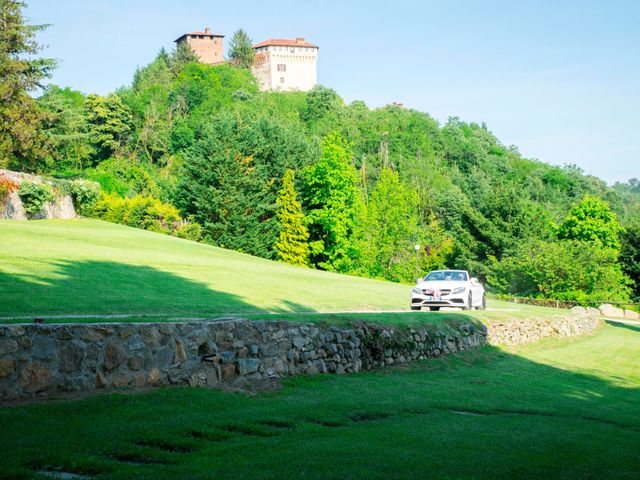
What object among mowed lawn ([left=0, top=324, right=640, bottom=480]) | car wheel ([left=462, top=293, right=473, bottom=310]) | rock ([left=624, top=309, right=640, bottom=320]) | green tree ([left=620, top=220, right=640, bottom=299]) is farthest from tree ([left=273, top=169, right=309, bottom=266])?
mowed lawn ([left=0, top=324, right=640, bottom=480])

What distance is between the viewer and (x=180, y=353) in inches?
473

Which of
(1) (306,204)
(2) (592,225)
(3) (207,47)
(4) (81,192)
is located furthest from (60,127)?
(3) (207,47)

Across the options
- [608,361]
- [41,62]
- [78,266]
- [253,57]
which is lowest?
[608,361]

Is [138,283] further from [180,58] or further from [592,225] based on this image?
[180,58]

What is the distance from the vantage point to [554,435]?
1122 cm

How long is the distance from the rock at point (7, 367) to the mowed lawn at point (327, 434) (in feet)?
1.86

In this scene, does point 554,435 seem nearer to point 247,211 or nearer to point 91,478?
point 91,478

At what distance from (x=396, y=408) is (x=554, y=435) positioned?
265 centimetres

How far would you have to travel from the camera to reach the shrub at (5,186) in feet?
129

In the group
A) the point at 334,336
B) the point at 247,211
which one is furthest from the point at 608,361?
the point at 247,211

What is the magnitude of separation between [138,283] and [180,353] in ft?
41.2

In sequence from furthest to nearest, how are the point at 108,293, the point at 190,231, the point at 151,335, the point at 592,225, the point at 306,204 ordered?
1. the point at 592,225
2. the point at 306,204
3. the point at 190,231
4. the point at 108,293
5. the point at 151,335

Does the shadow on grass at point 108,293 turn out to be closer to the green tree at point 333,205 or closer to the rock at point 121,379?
the rock at point 121,379

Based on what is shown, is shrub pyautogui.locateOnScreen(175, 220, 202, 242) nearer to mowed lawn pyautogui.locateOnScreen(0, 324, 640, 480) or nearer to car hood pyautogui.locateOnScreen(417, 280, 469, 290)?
car hood pyautogui.locateOnScreen(417, 280, 469, 290)
